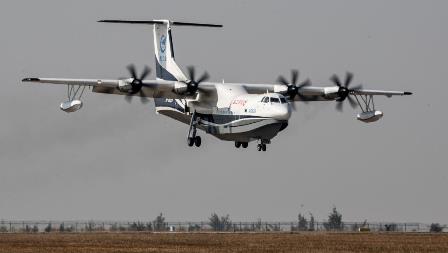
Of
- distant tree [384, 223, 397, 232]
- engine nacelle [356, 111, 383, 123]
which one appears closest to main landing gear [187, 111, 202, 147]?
engine nacelle [356, 111, 383, 123]

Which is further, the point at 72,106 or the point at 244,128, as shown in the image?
the point at 244,128

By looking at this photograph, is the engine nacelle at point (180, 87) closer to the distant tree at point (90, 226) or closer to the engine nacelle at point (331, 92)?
the engine nacelle at point (331, 92)

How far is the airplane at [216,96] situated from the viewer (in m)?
68.5

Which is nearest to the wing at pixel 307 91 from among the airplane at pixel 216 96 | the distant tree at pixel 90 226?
the airplane at pixel 216 96

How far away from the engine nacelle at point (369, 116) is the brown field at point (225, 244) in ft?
31.4

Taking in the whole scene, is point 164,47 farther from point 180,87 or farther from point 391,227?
point 391,227

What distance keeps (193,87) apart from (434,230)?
2674 cm

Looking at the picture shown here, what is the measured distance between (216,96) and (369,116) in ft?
37.1

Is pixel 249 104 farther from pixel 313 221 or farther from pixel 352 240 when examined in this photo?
pixel 313 221

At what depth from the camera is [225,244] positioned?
5962 cm

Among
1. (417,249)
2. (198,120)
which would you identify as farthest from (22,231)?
(417,249)

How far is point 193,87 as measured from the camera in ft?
236

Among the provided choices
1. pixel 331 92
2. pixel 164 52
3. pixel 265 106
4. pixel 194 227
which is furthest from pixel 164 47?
pixel 194 227

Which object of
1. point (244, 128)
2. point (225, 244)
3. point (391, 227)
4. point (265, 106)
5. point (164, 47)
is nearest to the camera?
point (225, 244)
